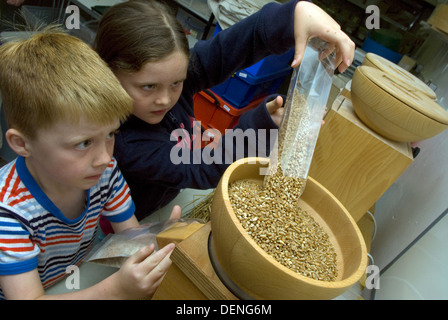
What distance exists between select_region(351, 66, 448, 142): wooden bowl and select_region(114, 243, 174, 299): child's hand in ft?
2.12

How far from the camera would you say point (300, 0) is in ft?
2.74

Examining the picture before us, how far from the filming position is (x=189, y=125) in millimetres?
1107

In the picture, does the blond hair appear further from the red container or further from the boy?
the red container

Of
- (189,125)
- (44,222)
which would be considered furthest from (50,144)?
(189,125)

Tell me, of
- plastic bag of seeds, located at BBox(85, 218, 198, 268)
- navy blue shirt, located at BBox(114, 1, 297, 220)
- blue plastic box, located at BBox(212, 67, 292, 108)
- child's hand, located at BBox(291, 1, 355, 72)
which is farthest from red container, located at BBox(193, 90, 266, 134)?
plastic bag of seeds, located at BBox(85, 218, 198, 268)

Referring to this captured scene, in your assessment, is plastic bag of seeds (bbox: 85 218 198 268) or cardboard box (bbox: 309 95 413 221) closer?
plastic bag of seeds (bbox: 85 218 198 268)

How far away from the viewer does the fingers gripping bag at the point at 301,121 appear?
594mm

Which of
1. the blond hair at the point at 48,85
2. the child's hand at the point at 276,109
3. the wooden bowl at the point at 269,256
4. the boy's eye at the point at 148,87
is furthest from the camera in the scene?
the child's hand at the point at 276,109

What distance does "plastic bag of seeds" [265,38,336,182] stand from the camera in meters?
0.62

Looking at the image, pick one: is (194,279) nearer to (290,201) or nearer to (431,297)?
(290,201)

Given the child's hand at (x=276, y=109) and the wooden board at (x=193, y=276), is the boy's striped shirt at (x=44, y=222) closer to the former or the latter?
the wooden board at (x=193, y=276)

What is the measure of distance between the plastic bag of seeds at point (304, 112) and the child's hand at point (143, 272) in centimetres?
24

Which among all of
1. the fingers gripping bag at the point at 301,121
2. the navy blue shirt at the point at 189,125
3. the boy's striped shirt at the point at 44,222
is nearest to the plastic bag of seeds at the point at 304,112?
the fingers gripping bag at the point at 301,121
